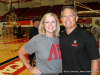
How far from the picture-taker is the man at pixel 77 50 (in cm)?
118

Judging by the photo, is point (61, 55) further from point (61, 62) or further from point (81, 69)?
point (81, 69)

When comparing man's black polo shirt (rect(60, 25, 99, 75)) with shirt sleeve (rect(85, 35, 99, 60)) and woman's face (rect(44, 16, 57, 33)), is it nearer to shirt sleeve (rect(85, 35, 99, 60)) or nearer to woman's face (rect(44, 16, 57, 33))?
shirt sleeve (rect(85, 35, 99, 60))

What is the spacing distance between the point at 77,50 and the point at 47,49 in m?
0.39

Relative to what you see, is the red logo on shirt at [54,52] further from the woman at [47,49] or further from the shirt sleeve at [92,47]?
the shirt sleeve at [92,47]

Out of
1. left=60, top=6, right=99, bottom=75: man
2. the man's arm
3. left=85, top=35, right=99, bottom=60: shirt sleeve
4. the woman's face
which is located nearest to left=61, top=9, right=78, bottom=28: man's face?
left=60, top=6, right=99, bottom=75: man

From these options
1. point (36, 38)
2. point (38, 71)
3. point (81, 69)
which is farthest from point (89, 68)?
point (36, 38)

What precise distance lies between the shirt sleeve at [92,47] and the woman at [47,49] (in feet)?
1.34

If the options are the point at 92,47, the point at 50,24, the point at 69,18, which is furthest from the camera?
the point at 50,24

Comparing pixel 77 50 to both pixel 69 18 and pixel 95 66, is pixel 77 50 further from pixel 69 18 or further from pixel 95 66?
pixel 69 18

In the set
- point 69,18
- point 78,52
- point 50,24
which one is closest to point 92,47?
point 78,52

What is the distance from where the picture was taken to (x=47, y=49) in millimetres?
1344

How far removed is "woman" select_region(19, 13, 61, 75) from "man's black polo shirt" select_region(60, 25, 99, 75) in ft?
0.41

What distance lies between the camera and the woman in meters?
1.33

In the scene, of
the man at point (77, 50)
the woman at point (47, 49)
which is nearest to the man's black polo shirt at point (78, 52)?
the man at point (77, 50)
